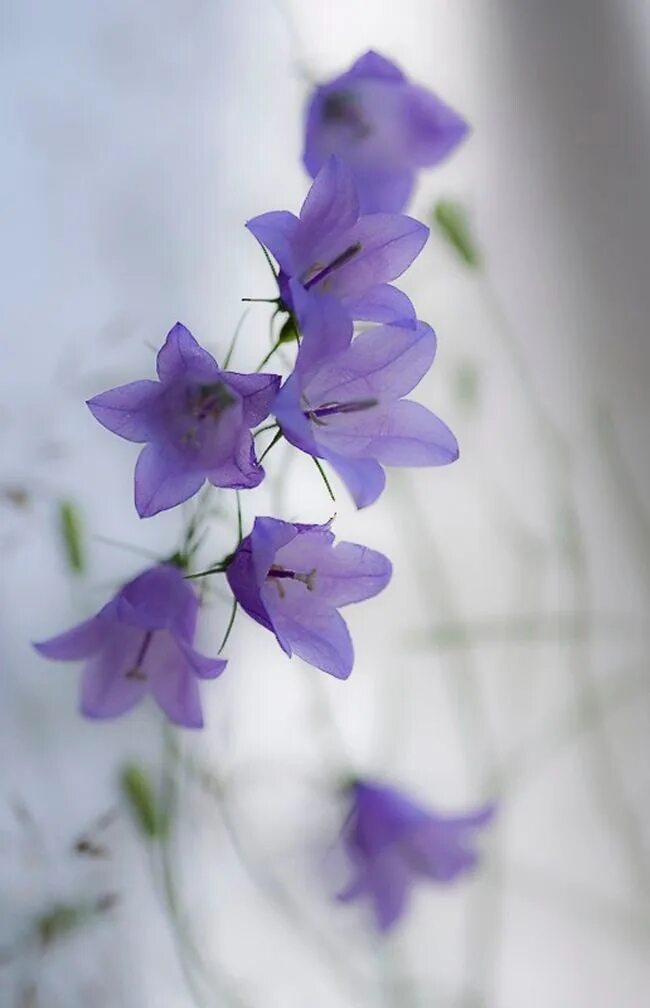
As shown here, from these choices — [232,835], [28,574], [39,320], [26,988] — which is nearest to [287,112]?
[39,320]

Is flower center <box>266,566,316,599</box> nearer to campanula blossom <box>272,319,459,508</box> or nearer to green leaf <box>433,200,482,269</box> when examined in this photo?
campanula blossom <box>272,319,459,508</box>

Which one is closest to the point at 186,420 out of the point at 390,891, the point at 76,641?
the point at 76,641

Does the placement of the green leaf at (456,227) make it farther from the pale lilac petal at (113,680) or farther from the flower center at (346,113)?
the pale lilac petal at (113,680)

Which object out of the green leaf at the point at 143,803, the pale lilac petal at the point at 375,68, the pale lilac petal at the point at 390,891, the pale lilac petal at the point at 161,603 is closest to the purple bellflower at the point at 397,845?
the pale lilac petal at the point at 390,891

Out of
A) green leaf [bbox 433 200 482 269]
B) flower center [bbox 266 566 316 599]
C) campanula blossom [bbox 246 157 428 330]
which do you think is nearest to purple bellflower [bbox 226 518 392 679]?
flower center [bbox 266 566 316 599]

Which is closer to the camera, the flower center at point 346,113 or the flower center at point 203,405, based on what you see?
the flower center at point 203,405

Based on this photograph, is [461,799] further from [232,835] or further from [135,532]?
[135,532]
